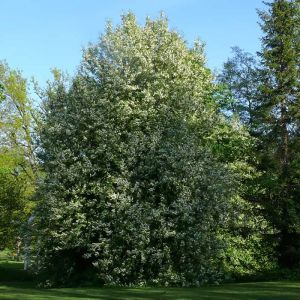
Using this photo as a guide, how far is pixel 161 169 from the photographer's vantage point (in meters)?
23.5

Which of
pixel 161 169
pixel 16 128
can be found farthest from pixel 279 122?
pixel 16 128

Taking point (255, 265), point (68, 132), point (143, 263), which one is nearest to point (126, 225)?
point (143, 263)

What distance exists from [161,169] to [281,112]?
1144 cm

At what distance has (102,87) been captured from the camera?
26.0 metres

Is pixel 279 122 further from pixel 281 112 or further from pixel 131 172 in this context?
pixel 131 172

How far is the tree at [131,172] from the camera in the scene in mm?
22625

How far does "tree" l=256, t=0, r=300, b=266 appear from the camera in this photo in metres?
29.5

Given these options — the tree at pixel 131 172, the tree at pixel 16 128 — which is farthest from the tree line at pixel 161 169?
the tree at pixel 16 128

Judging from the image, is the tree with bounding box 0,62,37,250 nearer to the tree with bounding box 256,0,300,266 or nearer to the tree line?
the tree line

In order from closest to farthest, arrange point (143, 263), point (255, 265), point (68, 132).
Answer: point (143, 263) → point (68, 132) → point (255, 265)

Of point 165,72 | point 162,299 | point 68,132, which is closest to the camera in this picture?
point 162,299

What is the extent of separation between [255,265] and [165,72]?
12630 millimetres

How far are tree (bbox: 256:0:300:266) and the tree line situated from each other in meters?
0.08

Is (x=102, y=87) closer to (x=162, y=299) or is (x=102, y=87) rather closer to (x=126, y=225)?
(x=126, y=225)
